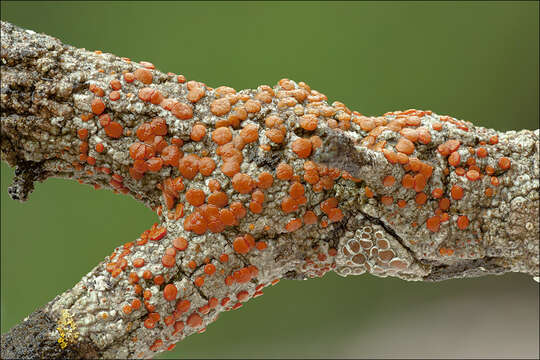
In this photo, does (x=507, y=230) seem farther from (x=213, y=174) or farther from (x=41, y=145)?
(x=41, y=145)

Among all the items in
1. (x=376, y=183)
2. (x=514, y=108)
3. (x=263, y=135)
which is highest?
(x=514, y=108)

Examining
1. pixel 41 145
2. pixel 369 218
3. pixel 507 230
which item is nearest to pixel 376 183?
pixel 369 218

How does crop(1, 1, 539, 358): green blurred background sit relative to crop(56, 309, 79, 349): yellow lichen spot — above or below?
above

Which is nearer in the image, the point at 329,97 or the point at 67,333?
the point at 67,333

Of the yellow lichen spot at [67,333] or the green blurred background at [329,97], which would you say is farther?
the green blurred background at [329,97]

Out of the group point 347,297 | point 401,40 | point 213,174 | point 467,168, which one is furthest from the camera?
point 347,297

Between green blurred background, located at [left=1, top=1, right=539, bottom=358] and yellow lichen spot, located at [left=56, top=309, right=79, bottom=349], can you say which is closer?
yellow lichen spot, located at [left=56, top=309, right=79, bottom=349]

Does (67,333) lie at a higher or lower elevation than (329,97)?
lower

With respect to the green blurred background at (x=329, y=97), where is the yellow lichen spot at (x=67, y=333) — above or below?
below
